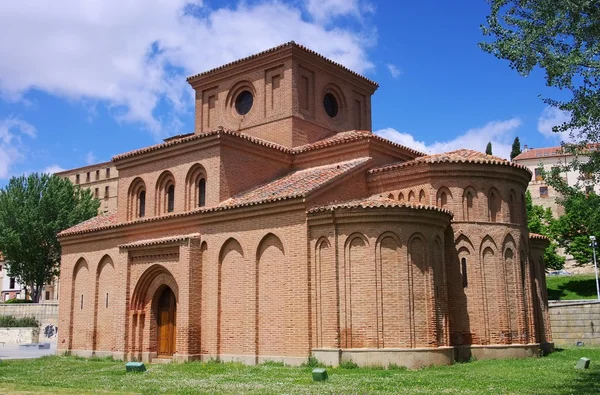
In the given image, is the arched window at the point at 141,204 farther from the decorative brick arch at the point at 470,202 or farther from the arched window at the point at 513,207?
the arched window at the point at 513,207

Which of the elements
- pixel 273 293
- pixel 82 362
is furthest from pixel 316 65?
pixel 82 362

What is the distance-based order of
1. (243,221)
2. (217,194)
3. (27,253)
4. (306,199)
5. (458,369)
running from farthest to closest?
(27,253) → (217,194) → (243,221) → (306,199) → (458,369)

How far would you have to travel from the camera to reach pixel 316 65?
88.5ft

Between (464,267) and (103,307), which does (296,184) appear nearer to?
(464,267)

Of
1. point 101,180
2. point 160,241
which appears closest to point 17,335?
point 160,241

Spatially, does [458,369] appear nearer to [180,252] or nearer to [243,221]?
[243,221]

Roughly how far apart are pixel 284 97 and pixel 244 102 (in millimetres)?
2473

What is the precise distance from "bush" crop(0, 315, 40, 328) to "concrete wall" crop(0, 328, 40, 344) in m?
0.97

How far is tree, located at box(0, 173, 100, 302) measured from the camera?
4597 centimetres

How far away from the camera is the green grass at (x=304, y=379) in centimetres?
1331

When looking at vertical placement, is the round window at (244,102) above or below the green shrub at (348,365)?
above

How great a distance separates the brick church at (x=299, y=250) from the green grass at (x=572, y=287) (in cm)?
2872

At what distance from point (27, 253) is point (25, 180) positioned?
5850 millimetres

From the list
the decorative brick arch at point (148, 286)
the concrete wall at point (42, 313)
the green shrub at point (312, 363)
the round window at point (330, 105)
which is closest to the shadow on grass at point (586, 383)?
the green shrub at point (312, 363)
